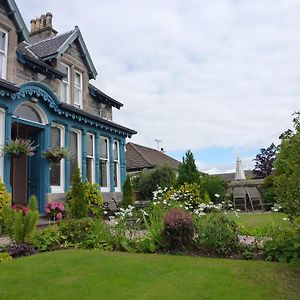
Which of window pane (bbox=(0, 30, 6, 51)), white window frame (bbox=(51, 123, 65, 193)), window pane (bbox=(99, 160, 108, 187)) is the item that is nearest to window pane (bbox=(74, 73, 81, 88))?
white window frame (bbox=(51, 123, 65, 193))

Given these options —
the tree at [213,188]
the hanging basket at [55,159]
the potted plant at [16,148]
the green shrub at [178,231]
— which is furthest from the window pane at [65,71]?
the green shrub at [178,231]

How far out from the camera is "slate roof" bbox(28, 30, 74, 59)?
1484 cm

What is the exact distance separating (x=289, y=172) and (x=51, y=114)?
9.95 meters

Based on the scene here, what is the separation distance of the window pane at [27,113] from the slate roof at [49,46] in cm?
321

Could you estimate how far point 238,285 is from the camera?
187 inches

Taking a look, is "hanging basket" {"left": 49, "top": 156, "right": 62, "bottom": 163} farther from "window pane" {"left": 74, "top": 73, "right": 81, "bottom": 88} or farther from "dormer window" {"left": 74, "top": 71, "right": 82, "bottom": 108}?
"window pane" {"left": 74, "top": 73, "right": 81, "bottom": 88}

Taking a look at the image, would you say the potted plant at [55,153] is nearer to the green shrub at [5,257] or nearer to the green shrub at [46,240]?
the green shrub at [46,240]

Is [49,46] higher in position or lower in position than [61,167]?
higher

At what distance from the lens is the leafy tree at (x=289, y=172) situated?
5066 millimetres

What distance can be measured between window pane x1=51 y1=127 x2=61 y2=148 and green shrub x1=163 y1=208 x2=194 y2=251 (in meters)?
7.85

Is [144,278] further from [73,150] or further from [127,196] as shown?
[73,150]

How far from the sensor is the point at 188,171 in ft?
55.2

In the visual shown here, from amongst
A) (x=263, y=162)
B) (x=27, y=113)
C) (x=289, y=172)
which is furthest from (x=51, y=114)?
(x=263, y=162)

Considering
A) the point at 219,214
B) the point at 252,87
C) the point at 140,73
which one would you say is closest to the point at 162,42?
the point at 140,73
